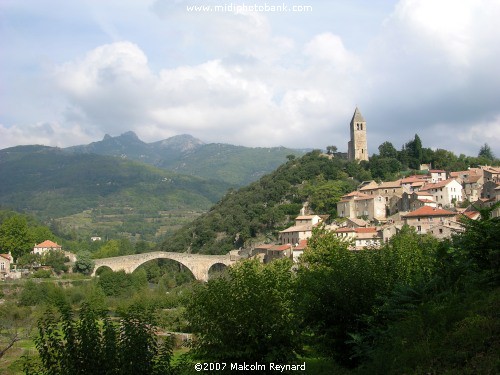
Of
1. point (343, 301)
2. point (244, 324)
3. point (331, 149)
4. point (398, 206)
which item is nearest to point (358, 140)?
point (331, 149)

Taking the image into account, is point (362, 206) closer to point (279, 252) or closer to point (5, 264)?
point (279, 252)

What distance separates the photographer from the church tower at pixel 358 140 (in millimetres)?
93688

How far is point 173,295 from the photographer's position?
180 ft

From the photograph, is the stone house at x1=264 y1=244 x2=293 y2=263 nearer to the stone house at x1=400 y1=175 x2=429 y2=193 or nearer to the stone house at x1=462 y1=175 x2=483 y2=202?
the stone house at x1=400 y1=175 x2=429 y2=193

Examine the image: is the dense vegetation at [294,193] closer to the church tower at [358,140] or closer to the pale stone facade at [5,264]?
the church tower at [358,140]

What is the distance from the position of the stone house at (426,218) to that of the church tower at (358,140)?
38.9 m

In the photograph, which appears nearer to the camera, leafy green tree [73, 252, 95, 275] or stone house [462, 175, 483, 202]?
stone house [462, 175, 483, 202]

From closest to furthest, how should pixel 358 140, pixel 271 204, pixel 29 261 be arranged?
1. pixel 29 261
2. pixel 271 204
3. pixel 358 140

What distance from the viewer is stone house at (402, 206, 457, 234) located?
175 feet

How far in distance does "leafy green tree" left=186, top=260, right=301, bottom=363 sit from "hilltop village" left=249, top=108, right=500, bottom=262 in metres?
42.3

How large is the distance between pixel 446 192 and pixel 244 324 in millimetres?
54567

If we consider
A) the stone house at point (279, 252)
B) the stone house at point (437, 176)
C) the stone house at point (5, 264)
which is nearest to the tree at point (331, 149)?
the stone house at point (437, 176)

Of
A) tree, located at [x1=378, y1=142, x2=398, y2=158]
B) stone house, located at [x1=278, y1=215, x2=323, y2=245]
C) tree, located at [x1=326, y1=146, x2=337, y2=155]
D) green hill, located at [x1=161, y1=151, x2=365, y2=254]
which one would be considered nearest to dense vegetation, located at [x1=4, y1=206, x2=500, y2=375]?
stone house, located at [x1=278, y1=215, x2=323, y2=245]

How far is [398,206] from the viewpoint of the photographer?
66.4m
